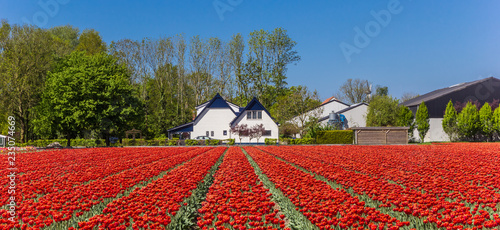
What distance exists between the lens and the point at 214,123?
55.5 m

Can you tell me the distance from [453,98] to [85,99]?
54642mm

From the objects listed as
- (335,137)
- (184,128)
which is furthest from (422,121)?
(184,128)

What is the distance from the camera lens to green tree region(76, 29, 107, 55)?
184 ft

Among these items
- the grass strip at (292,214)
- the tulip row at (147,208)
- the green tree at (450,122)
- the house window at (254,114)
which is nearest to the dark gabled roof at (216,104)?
the house window at (254,114)

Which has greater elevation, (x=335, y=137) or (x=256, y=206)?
(x=335, y=137)

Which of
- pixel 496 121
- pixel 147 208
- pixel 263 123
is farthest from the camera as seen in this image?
pixel 263 123

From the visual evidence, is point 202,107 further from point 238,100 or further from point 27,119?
point 27,119

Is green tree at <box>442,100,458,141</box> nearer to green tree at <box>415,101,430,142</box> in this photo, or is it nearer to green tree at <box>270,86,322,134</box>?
green tree at <box>415,101,430,142</box>

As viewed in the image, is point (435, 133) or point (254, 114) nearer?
point (435, 133)

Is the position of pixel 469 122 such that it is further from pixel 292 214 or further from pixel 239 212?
pixel 239 212

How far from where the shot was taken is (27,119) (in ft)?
159

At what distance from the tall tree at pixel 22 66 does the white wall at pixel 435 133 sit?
56137 millimetres

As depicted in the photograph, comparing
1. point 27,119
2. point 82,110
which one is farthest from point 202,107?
point 27,119

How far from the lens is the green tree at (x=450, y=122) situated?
160 ft
